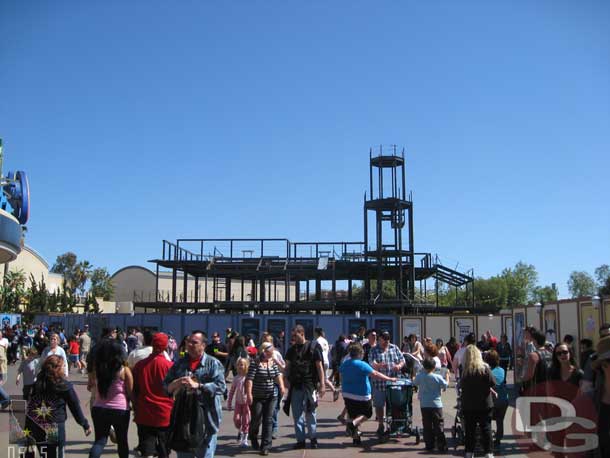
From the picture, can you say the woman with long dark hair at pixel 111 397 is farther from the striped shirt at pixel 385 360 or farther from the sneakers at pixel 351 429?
the striped shirt at pixel 385 360

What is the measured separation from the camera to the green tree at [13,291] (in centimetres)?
5006

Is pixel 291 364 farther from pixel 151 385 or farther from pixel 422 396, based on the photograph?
pixel 151 385

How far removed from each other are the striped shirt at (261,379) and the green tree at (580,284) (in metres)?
113

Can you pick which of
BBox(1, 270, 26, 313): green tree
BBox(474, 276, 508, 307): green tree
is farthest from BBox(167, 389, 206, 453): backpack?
BBox(474, 276, 508, 307): green tree

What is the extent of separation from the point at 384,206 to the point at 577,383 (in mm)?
25565

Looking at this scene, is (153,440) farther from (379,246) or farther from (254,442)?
(379,246)

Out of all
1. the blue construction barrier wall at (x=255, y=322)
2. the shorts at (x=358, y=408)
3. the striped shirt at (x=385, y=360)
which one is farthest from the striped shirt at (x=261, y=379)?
the blue construction barrier wall at (x=255, y=322)

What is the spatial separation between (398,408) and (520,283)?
82.8 m

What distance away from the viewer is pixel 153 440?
21.6ft

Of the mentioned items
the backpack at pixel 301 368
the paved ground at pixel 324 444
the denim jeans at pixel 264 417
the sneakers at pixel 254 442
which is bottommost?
the paved ground at pixel 324 444

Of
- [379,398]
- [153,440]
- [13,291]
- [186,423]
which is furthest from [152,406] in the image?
[13,291]

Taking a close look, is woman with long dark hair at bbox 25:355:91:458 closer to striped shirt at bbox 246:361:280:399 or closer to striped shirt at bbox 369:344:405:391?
striped shirt at bbox 246:361:280:399

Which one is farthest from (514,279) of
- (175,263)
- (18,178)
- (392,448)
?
(392,448)

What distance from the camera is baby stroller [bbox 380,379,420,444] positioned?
9922 mm
